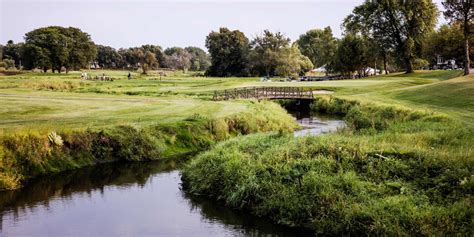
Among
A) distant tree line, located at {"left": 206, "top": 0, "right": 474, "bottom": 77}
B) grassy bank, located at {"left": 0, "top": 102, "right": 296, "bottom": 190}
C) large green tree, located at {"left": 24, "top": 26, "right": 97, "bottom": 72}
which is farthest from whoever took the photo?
large green tree, located at {"left": 24, "top": 26, "right": 97, "bottom": 72}

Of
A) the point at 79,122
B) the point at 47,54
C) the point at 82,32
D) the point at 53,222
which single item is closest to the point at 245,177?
the point at 53,222

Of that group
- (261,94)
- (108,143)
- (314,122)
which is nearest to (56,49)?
(261,94)

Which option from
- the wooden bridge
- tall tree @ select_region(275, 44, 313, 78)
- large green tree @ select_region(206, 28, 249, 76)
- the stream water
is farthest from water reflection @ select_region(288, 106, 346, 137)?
large green tree @ select_region(206, 28, 249, 76)

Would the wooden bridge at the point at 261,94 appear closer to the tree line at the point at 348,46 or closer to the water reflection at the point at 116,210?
the tree line at the point at 348,46

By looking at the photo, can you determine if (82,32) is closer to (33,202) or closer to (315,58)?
(315,58)

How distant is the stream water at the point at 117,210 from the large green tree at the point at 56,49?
95.8 metres

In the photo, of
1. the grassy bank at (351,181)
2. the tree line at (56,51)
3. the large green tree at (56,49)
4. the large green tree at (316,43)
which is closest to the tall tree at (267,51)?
the large green tree at (316,43)

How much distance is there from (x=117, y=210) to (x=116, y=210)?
42mm

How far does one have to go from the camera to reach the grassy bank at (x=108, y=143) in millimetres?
25609

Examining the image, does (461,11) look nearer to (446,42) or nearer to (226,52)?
(446,42)

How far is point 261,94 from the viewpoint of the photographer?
207ft

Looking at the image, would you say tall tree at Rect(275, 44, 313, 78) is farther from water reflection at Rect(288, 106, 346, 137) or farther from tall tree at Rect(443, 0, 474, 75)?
water reflection at Rect(288, 106, 346, 137)

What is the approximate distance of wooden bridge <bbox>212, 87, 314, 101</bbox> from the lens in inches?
2306

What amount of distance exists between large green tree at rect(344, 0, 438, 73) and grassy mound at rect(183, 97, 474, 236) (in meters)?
72.5
